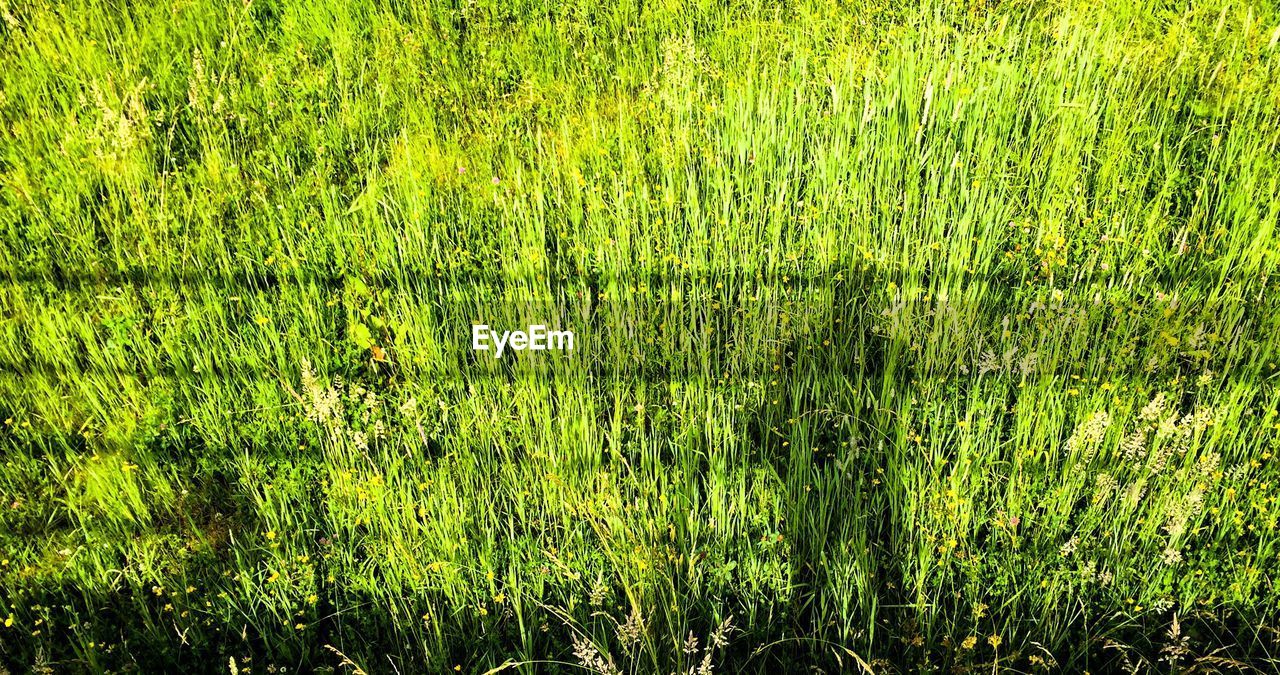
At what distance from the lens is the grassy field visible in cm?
209

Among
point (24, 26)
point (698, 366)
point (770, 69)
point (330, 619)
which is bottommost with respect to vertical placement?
point (330, 619)

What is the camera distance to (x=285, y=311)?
9.86ft

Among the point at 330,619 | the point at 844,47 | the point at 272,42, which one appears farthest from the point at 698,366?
the point at 272,42

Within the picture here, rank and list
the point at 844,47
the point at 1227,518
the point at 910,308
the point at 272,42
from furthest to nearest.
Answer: the point at 272,42 < the point at 844,47 < the point at 910,308 < the point at 1227,518

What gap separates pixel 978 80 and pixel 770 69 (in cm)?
102

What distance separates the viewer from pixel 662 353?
276cm

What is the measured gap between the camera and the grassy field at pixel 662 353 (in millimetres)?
2092

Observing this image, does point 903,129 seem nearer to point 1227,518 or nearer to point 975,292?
point 975,292

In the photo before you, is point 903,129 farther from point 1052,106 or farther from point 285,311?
point 285,311

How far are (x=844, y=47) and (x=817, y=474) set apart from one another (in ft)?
8.96

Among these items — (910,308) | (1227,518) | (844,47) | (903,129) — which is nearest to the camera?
(1227,518)

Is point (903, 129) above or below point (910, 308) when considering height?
above

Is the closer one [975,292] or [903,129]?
[975,292]

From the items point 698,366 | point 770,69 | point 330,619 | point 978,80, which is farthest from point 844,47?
point 330,619
